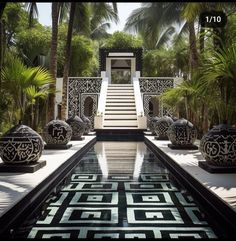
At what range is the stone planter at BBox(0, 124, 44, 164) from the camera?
608 cm

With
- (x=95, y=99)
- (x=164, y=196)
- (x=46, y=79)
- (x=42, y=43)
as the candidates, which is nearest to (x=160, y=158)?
(x=46, y=79)

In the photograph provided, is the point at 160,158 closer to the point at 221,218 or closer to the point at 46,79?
the point at 46,79

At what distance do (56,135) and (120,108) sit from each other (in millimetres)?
10221

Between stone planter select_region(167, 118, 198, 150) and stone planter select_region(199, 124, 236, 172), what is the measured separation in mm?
3383

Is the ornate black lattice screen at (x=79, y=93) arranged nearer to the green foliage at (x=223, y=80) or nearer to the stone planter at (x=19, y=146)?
the green foliage at (x=223, y=80)

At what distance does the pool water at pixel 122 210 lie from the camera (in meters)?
3.55

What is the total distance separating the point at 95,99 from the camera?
2205cm

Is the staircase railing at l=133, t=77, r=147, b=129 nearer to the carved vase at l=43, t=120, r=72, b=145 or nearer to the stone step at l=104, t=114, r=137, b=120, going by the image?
the stone step at l=104, t=114, r=137, b=120

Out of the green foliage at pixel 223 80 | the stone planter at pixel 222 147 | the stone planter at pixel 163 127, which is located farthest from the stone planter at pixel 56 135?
the stone planter at pixel 222 147

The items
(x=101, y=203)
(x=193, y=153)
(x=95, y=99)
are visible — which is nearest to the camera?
(x=101, y=203)

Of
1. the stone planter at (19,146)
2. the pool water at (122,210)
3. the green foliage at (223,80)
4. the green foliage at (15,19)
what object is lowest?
the pool water at (122,210)

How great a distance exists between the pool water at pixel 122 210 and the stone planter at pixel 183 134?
2.91 metres

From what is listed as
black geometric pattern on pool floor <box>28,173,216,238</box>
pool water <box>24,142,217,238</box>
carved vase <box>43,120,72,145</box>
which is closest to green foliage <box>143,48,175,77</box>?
carved vase <box>43,120,72,145</box>

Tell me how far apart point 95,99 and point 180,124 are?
12771mm
